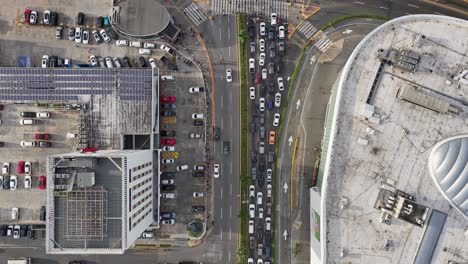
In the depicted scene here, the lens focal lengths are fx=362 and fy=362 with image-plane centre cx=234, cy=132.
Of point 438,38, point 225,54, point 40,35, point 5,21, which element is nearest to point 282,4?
point 225,54

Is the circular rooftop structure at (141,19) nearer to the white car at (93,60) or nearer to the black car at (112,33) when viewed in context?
the black car at (112,33)

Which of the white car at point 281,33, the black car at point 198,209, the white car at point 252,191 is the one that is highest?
A: the white car at point 281,33

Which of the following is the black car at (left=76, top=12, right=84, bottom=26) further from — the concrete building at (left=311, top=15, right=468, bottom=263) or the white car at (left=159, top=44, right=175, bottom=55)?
the concrete building at (left=311, top=15, right=468, bottom=263)

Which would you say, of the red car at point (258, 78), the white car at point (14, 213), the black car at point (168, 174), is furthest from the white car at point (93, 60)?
the white car at point (14, 213)

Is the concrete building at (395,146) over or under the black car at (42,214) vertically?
over

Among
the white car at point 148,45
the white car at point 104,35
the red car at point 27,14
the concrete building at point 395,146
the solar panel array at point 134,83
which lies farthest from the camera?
the white car at point 148,45

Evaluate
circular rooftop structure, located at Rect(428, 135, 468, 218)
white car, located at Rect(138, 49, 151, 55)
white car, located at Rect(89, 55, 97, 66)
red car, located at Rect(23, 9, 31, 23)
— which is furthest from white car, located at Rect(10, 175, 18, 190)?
circular rooftop structure, located at Rect(428, 135, 468, 218)

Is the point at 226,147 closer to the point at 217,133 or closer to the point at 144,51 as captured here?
the point at 217,133
